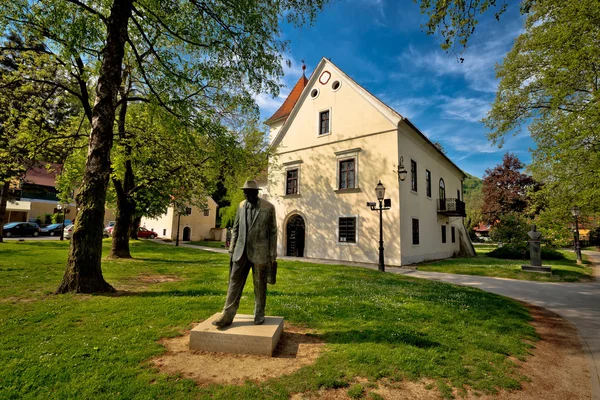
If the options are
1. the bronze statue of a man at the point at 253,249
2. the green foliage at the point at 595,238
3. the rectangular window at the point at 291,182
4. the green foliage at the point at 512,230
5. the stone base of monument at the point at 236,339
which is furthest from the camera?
the green foliage at the point at 595,238

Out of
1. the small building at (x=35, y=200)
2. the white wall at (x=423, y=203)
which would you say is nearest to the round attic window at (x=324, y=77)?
the white wall at (x=423, y=203)

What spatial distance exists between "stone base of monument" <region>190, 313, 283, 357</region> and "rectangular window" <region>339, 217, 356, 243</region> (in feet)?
46.8

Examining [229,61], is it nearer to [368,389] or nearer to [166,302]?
[166,302]

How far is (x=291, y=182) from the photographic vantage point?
A: 2197 centimetres

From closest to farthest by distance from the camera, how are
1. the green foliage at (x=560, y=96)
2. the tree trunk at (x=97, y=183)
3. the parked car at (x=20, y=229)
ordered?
the tree trunk at (x=97, y=183) < the green foliage at (x=560, y=96) < the parked car at (x=20, y=229)

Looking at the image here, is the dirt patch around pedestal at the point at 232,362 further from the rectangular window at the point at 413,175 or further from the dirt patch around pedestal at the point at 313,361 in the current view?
the rectangular window at the point at 413,175

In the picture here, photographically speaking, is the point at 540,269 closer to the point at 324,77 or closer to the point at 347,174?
the point at 347,174

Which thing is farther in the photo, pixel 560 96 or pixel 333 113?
pixel 333 113

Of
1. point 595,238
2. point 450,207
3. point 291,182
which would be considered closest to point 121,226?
point 291,182

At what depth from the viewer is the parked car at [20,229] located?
95.7 ft

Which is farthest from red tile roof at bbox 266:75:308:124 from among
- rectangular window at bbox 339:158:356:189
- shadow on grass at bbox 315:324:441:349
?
shadow on grass at bbox 315:324:441:349

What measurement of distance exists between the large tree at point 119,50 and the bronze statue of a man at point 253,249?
503cm

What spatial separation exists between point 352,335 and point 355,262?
42.8 ft

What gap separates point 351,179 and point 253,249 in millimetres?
15027
